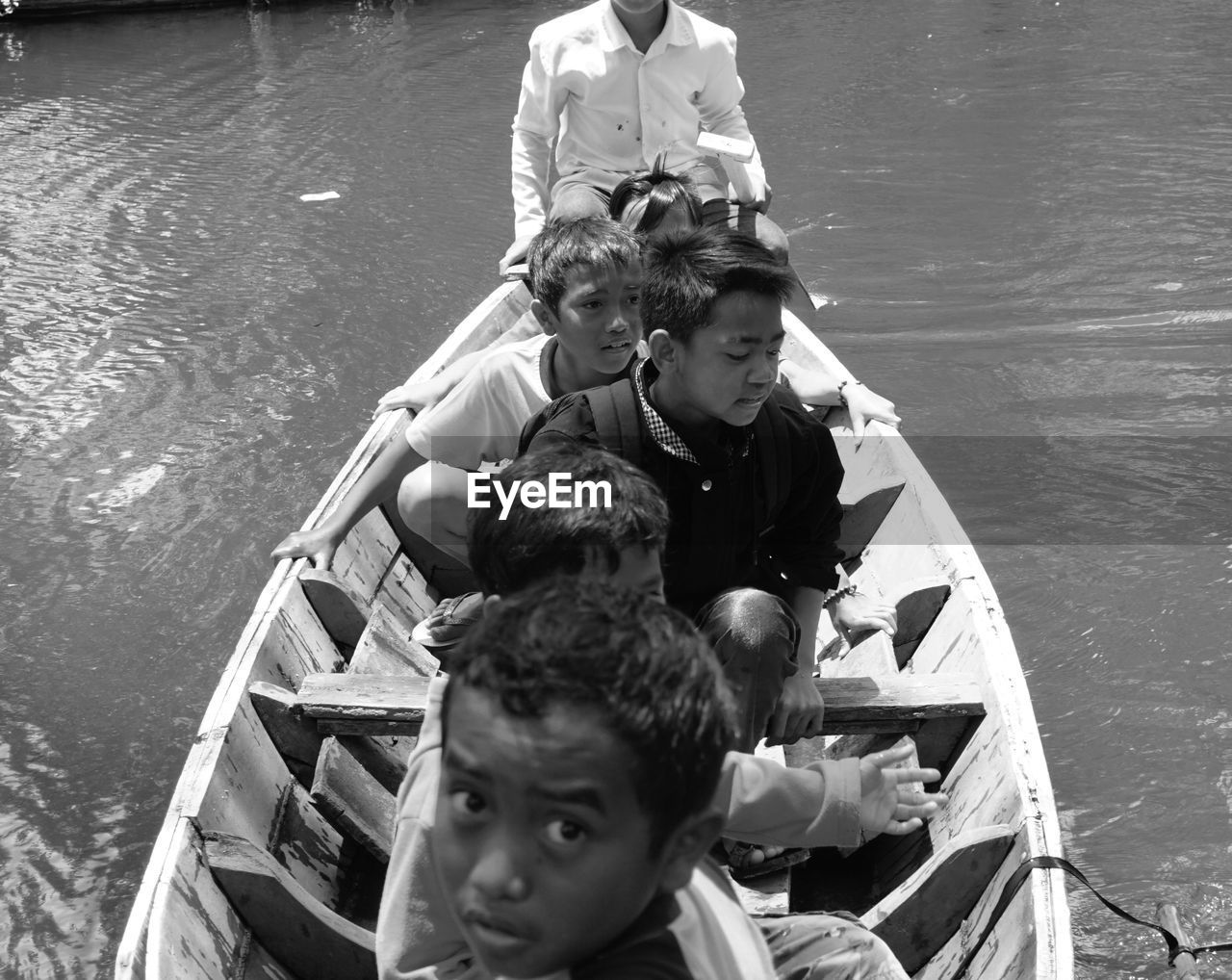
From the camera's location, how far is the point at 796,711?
7.99 ft

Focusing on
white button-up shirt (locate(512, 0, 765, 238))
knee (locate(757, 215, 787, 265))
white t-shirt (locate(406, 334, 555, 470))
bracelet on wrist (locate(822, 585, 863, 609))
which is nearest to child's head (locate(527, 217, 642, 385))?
white t-shirt (locate(406, 334, 555, 470))

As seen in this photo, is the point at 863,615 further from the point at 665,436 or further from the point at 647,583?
the point at 647,583

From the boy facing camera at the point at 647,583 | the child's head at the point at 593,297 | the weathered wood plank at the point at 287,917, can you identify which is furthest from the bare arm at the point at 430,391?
the boy facing camera at the point at 647,583

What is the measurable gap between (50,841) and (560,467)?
254 centimetres

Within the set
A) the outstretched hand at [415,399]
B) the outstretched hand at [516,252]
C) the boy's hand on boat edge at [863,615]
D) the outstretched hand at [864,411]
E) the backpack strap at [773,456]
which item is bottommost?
the boy's hand on boat edge at [863,615]

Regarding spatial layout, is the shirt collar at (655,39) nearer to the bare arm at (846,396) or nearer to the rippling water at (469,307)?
the bare arm at (846,396)

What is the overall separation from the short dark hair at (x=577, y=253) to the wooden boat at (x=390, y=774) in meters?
0.87

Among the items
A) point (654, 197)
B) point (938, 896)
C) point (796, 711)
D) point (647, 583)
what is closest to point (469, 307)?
point (654, 197)

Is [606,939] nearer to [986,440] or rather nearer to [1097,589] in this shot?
[1097,589]

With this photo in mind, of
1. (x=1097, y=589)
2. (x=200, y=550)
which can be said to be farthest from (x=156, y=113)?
(x=1097, y=589)

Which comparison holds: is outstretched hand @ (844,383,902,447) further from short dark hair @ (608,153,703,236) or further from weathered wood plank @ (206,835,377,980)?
weathered wood plank @ (206,835,377,980)

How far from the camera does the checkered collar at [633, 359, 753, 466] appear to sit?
2363 millimetres

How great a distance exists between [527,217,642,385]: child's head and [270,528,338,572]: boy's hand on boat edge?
0.78 metres

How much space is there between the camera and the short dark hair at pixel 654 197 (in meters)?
3.83
